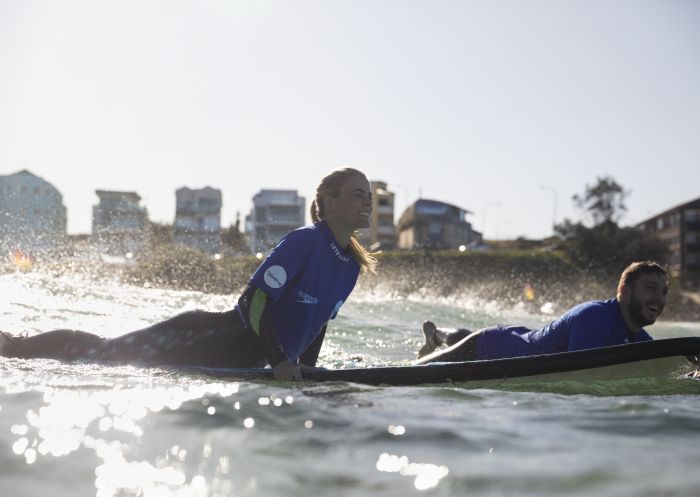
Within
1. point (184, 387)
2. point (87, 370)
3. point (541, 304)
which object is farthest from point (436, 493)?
point (541, 304)

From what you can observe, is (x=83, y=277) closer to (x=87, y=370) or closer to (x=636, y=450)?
(x=87, y=370)

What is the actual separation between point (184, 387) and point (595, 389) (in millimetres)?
2641

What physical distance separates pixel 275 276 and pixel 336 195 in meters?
0.84

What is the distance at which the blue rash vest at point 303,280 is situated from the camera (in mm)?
5355

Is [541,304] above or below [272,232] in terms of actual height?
below

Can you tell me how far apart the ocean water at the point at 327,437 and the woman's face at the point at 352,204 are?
1413mm

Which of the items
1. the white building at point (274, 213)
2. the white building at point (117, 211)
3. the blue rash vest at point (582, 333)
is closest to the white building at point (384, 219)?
the white building at point (274, 213)

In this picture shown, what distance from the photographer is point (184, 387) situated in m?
4.58

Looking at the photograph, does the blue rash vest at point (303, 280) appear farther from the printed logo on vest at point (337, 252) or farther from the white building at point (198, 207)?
the white building at point (198, 207)

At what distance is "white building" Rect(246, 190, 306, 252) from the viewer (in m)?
82.9

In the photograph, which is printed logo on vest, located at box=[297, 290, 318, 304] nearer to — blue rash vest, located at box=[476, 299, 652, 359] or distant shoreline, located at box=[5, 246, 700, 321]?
blue rash vest, located at box=[476, 299, 652, 359]

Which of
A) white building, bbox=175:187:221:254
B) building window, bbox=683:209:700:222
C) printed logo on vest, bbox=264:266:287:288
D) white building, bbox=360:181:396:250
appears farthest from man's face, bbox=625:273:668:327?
white building, bbox=175:187:221:254

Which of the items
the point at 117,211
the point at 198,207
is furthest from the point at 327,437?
the point at 198,207

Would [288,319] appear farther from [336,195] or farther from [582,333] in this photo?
[582,333]
